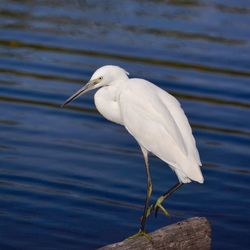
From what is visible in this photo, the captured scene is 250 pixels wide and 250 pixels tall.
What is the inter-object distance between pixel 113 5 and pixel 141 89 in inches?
371

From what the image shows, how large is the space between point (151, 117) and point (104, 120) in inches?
164

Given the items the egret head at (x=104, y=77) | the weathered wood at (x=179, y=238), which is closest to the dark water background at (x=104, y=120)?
the egret head at (x=104, y=77)

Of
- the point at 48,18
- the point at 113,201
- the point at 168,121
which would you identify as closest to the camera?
the point at 168,121

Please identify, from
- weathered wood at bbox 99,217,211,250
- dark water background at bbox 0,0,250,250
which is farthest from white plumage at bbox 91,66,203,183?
dark water background at bbox 0,0,250,250

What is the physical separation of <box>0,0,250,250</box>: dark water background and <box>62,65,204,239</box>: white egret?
1.22 meters

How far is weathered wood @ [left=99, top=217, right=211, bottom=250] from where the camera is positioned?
6.58 meters

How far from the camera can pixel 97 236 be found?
8.55 meters

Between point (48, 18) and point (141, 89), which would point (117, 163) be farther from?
point (48, 18)

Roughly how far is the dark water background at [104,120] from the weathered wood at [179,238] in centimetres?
176

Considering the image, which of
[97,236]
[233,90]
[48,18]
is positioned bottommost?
[97,236]

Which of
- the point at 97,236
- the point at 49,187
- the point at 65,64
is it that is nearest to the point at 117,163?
the point at 49,187

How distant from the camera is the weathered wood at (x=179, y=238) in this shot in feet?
21.6

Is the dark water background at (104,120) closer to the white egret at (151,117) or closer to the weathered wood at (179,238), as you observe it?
the white egret at (151,117)

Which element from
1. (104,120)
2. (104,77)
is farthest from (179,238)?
(104,120)
